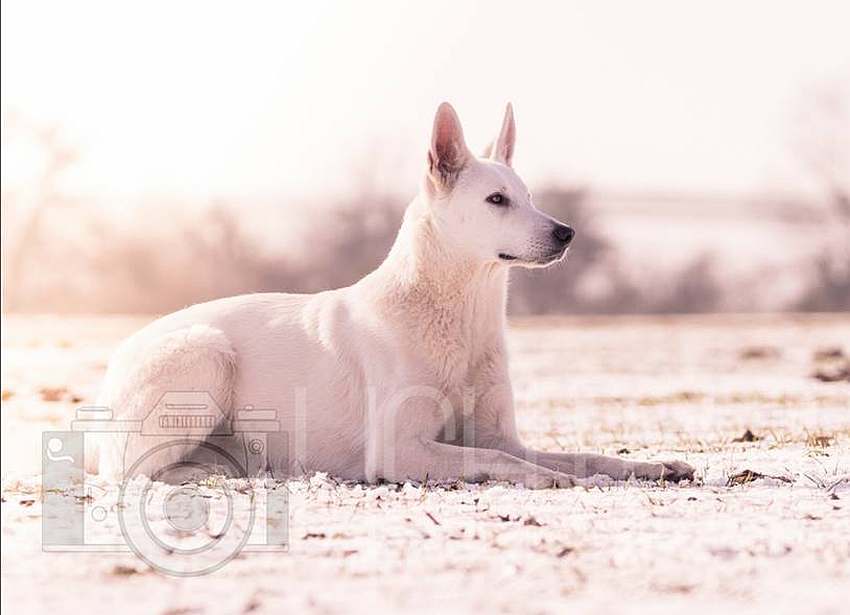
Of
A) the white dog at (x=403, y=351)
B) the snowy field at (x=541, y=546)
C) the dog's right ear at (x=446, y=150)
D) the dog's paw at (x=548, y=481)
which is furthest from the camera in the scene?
the dog's right ear at (x=446, y=150)

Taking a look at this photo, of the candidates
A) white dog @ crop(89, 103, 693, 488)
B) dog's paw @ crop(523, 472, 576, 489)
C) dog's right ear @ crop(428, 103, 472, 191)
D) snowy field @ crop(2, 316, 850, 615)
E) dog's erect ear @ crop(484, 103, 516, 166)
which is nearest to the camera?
snowy field @ crop(2, 316, 850, 615)

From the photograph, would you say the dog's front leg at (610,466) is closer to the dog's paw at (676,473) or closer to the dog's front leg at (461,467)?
the dog's paw at (676,473)

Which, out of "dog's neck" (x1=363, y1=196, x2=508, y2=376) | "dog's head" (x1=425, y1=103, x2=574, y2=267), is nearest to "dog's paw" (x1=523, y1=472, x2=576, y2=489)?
"dog's neck" (x1=363, y1=196, x2=508, y2=376)

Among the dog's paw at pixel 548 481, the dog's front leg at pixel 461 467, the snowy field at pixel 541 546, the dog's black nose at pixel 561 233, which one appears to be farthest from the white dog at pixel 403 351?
the snowy field at pixel 541 546

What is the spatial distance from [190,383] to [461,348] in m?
1.53

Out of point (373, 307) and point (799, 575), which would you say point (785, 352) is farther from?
point (799, 575)

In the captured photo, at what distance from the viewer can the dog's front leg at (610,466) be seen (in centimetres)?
610

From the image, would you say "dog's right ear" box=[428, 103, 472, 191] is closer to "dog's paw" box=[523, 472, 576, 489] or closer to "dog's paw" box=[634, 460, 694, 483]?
"dog's paw" box=[523, 472, 576, 489]

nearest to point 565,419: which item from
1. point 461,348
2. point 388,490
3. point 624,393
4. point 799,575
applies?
point 624,393

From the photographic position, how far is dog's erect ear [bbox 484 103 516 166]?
7.10 meters

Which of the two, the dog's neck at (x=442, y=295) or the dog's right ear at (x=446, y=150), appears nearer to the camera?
the dog's neck at (x=442, y=295)

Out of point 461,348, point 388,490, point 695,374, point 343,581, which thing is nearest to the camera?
point 343,581

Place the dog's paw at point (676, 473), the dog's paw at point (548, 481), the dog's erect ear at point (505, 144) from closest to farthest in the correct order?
the dog's paw at point (548, 481), the dog's paw at point (676, 473), the dog's erect ear at point (505, 144)

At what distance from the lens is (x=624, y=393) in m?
13.0
